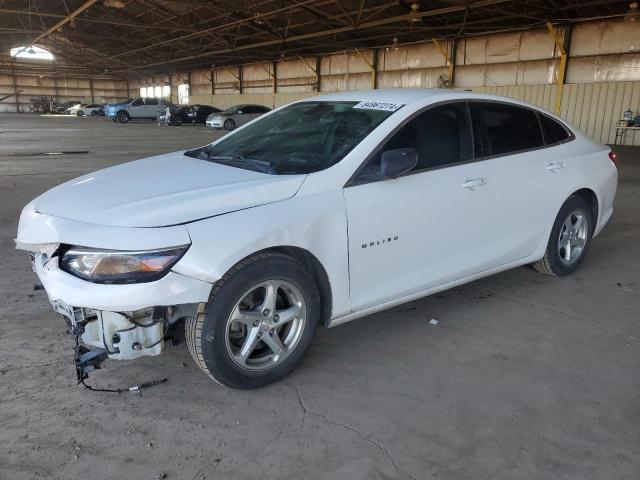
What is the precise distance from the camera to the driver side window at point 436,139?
10.2 ft

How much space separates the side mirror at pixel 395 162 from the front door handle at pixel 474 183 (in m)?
0.60

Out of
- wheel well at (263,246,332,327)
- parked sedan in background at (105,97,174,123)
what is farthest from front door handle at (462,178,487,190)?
parked sedan in background at (105,97,174,123)

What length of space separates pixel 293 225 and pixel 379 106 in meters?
1.18

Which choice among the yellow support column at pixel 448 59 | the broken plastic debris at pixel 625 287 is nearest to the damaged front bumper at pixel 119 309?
the broken plastic debris at pixel 625 287

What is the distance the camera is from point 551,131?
420cm

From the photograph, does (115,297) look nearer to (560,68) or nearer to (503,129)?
(503,129)

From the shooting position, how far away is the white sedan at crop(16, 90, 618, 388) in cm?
239

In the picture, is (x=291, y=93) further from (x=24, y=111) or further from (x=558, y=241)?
(x=24, y=111)

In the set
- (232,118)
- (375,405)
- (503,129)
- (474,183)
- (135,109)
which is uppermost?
(135,109)

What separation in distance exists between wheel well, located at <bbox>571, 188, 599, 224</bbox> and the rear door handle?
0.36 m

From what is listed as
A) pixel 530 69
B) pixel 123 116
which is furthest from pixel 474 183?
pixel 123 116

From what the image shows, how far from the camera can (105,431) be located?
2.41 meters

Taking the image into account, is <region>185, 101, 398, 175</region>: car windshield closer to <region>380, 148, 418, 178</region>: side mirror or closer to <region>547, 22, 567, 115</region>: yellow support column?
<region>380, 148, 418, 178</region>: side mirror

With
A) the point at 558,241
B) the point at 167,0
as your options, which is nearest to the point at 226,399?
the point at 558,241
